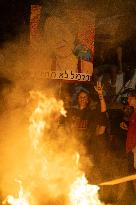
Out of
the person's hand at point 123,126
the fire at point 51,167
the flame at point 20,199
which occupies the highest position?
the person's hand at point 123,126

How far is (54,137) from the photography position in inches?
368

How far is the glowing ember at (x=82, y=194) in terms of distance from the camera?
7.30 meters

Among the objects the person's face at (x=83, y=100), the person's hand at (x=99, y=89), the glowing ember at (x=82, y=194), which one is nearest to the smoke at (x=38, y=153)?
the glowing ember at (x=82, y=194)

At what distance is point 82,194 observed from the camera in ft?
24.2

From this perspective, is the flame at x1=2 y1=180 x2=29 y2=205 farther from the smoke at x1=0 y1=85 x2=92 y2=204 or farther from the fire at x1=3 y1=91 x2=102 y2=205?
the smoke at x1=0 y1=85 x2=92 y2=204

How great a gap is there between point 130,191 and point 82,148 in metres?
1.41

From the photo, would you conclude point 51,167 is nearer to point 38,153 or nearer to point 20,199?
point 38,153

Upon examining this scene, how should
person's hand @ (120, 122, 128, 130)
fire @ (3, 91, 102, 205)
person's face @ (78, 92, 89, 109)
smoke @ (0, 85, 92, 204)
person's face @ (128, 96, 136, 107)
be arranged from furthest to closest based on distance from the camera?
person's hand @ (120, 122, 128, 130) < person's face @ (128, 96, 136, 107) < person's face @ (78, 92, 89, 109) < smoke @ (0, 85, 92, 204) < fire @ (3, 91, 102, 205)

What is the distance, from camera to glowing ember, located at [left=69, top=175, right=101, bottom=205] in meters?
7.30

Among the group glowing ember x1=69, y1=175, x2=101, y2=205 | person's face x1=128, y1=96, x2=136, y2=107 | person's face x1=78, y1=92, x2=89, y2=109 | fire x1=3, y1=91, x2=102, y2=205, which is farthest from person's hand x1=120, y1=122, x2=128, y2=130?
glowing ember x1=69, y1=175, x2=101, y2=205

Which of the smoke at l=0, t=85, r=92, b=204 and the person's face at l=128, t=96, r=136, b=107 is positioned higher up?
the person's face at l=128, t=96, r=136, b=107

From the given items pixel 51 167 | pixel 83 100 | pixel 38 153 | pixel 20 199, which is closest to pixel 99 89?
pixel 83 100

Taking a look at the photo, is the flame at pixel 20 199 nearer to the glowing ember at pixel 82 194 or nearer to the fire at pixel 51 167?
the fire at pixel 51 167

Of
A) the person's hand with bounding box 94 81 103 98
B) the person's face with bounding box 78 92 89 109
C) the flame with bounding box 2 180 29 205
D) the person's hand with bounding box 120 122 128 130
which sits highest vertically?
the person's hand with bounding box 94 81 103 98
